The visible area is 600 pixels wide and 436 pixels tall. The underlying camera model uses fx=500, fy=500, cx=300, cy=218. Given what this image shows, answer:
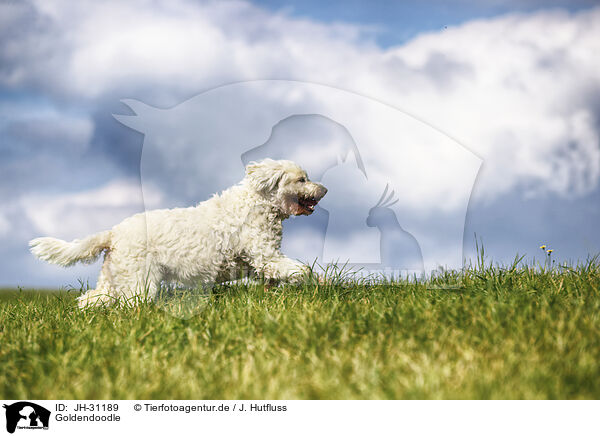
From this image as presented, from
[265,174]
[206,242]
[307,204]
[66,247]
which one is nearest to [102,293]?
[66,247]

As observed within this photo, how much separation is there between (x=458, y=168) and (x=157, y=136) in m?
2.62

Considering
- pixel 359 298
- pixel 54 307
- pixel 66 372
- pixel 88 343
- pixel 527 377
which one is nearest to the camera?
pixel 527 377

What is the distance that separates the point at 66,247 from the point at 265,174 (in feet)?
7.59

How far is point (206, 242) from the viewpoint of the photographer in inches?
205

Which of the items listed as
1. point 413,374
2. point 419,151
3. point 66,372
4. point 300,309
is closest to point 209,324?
point 300,309

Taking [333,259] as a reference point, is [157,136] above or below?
above

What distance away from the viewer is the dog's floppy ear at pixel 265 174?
5.20 metres

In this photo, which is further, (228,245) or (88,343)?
(228,245)

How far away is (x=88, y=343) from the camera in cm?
390

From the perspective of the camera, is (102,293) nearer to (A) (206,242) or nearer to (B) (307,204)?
(A) (206,242)

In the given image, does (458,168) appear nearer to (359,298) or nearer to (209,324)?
(359,298)

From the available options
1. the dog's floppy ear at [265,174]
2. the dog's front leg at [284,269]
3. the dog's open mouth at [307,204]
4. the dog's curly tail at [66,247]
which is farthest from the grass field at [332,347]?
the dog's floppy ear at [265,174]

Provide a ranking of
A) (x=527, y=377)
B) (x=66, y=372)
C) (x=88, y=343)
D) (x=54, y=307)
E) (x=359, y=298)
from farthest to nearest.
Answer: (x=54, y=307) < (x=359, y=298) < (x=88, y=343) < (x=66, y=372) < (x=527, y=377)

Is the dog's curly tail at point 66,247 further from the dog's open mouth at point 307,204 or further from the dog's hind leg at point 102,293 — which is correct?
the dog's open mouth at point 307,204
